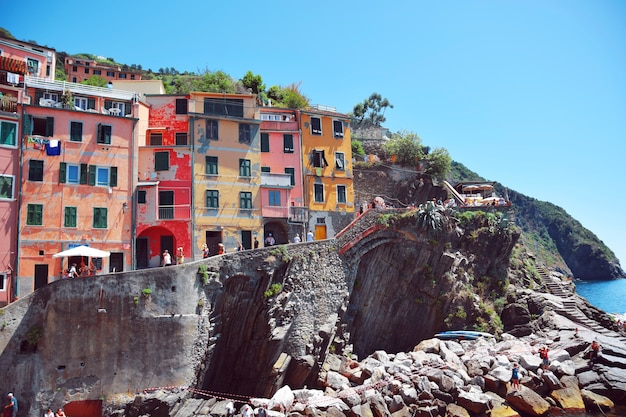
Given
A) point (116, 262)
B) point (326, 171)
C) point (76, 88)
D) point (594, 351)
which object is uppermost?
point (76, 88)

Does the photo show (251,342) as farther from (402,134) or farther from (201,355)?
(402,134)

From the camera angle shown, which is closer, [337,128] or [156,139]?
[156,139]

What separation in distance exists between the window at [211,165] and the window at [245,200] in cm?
244

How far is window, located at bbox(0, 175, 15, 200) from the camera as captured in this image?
27.9 meters

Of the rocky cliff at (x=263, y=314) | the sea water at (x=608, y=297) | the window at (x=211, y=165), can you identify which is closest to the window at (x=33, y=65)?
the window at (x=211, y=165)

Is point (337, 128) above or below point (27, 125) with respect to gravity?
above

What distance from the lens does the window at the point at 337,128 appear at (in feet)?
138

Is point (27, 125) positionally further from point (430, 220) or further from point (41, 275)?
point (430, 220)

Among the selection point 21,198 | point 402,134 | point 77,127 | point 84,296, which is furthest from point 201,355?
point 402,134

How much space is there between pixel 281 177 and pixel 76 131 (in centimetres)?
1404

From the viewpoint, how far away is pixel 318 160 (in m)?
40.6

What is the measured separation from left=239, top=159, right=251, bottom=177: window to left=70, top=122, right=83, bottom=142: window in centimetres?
1047

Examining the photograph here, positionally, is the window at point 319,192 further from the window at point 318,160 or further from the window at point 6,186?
the window at point 6,186

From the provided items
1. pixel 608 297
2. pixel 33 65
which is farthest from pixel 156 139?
pixel 608 297
